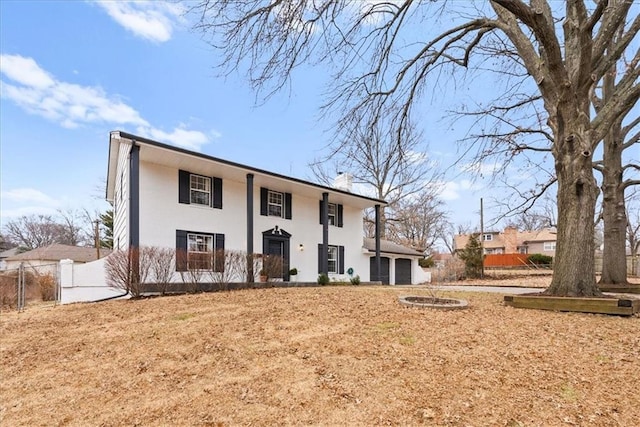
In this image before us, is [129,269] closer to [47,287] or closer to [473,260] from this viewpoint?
[47,287]

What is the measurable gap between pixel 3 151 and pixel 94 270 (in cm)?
1566

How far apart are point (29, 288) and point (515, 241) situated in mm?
54530

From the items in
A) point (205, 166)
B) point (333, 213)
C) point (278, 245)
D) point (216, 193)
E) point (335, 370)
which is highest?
point (205, 166)

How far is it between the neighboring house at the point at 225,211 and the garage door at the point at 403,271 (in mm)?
2943

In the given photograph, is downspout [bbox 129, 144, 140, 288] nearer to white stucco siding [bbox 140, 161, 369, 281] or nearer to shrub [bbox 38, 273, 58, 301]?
white stucco siding [bbox 140, 161, 369, 281]

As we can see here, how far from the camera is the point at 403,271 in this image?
833 inches

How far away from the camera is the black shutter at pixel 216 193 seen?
1280 centimetres

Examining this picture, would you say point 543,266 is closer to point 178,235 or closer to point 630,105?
point 630,105

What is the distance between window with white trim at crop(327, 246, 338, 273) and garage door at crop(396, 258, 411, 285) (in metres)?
5.21

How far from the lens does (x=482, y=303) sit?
6.79 m

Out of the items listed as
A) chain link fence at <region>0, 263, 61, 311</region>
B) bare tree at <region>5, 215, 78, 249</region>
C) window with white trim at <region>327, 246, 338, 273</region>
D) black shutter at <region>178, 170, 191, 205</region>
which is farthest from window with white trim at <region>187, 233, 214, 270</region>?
bare tree at <region>5, 215, 78, 249</region>

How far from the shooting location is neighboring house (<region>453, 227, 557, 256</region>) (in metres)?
48.9

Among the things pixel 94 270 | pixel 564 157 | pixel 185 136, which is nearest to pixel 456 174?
pixel 564 157

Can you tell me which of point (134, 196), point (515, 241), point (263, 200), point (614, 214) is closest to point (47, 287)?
point (134, 196)
